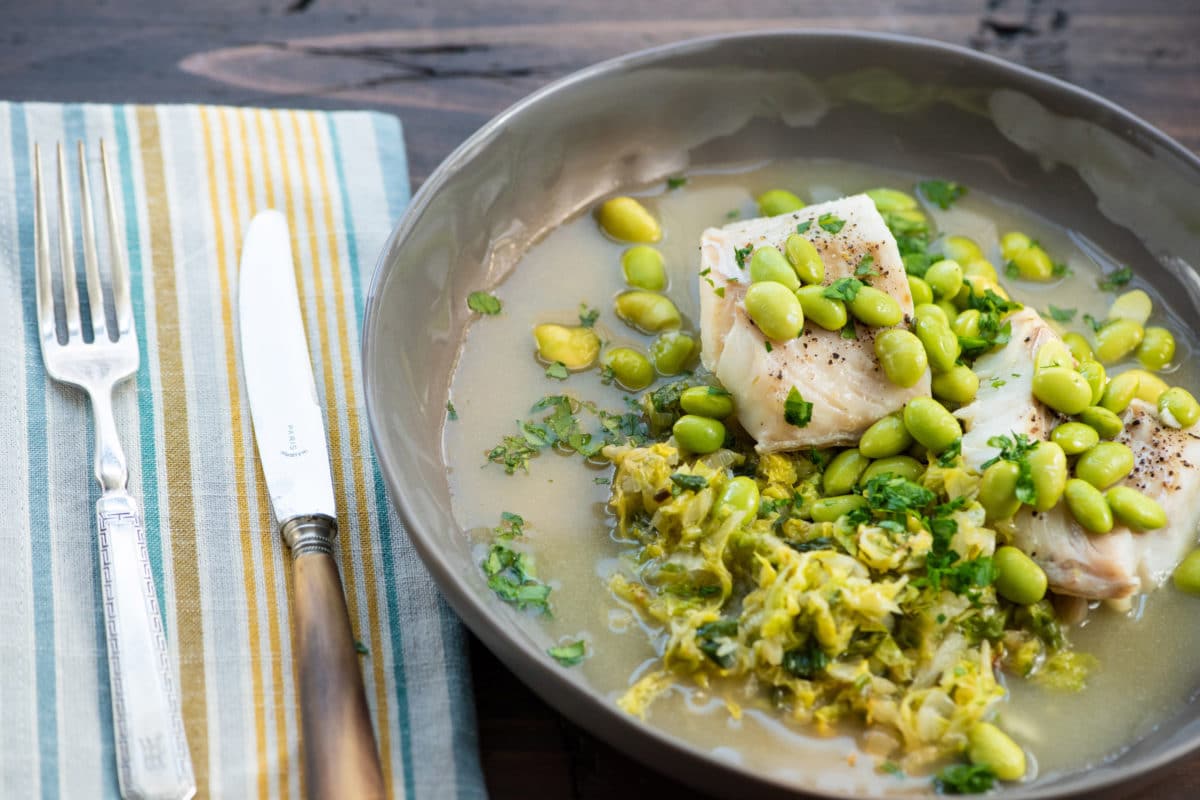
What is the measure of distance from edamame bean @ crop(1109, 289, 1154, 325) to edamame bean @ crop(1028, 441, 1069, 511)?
0.97m

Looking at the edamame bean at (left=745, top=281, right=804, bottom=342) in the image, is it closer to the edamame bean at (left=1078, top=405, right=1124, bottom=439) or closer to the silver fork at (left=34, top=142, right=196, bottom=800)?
the edamame bean at (left=1078, top=405, right=1124, bottom=439)

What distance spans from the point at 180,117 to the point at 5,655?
1.97 meters

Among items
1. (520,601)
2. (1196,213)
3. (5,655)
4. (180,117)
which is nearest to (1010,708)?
(520,601)

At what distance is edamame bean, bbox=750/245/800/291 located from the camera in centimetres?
332

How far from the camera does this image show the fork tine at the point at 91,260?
137 inches

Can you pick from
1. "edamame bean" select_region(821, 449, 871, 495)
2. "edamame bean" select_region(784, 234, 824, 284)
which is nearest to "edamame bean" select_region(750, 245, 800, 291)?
"edamame bean" select_region(784, 234, 824, 284)

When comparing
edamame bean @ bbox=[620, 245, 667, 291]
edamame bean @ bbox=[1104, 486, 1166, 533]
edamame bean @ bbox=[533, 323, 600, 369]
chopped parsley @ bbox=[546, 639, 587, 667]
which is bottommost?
chopped parsley @ bbox=[546, 639, 587, 667]

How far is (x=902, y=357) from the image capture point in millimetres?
3207

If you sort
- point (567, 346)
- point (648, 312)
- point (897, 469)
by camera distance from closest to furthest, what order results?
point (897, 469) → point (567, 346) → point (648, 312)

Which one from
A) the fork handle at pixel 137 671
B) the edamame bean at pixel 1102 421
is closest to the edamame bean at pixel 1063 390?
Answer: the edamame bean at pixel 1102 421

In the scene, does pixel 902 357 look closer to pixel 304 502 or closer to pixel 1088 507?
pixel 1088 507

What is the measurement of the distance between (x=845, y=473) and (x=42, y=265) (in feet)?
7.81

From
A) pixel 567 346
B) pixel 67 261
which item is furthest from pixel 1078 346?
pixel 67 261

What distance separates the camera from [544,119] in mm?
3797
